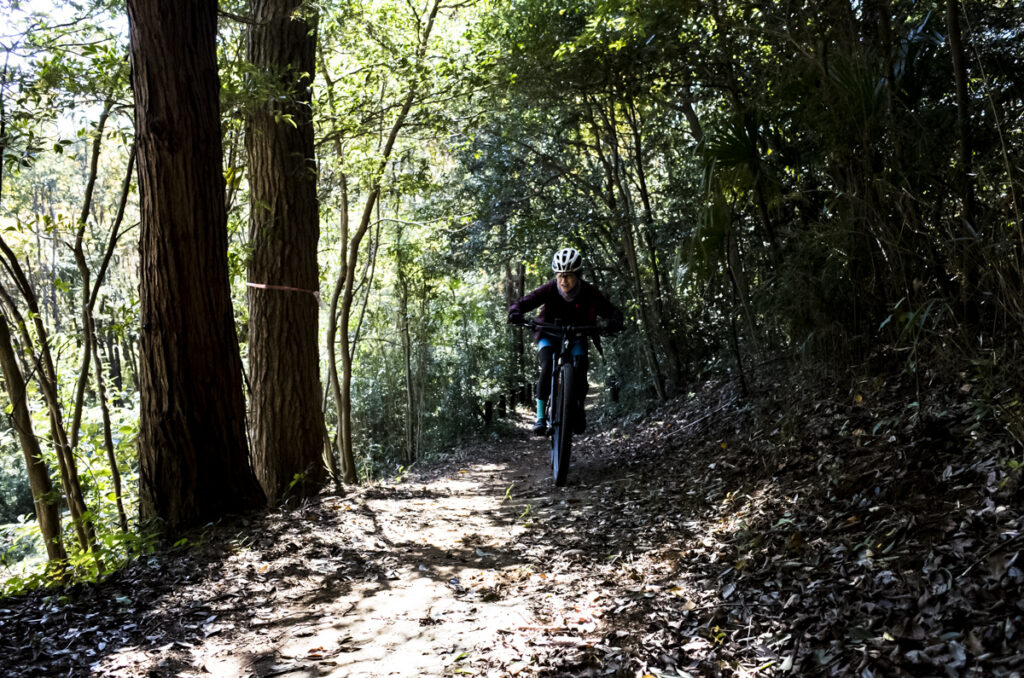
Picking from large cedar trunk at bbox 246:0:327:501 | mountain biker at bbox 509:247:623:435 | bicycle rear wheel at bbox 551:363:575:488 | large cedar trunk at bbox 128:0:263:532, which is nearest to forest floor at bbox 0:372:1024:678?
large cedar trunk at bbox 128:0:263:532

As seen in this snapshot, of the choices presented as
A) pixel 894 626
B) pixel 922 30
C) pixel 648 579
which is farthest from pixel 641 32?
pixel 894 626

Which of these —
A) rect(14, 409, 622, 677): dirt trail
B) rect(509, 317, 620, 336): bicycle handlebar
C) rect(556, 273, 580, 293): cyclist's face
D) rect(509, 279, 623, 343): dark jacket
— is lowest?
rect(14, 409, 622, 677): dirt trail

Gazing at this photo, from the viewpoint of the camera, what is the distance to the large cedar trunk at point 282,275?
628 centimetres

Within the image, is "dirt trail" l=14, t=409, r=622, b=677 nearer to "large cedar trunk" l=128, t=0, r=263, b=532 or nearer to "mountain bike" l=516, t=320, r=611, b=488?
"large cedar trunk" l=128, t=0, r=263, b=532

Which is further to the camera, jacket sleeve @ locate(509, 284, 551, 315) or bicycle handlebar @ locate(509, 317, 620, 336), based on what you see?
jacket sleeve @ locate(509, 284, 551, 315)

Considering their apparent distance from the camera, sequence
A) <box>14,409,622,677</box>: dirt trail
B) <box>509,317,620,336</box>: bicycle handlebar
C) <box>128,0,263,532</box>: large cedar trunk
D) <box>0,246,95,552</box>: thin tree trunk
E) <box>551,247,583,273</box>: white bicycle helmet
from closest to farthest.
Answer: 1. <box>14,409,622,677</box>: dirt trail
2. <box>128,0,263,532</box>: large cedar trunk
3. <box>0,246,95,552</box>: thin tree trunk
4. <box>509,317,620,336</box>: bicycle handlebar
5. <box>551,247,583,273</box>: white bicycle helmet

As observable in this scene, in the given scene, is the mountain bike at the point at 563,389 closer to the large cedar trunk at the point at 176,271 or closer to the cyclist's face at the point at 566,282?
the cyclist's face at the point at 566,282

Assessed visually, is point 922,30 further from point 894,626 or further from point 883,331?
point 894,626

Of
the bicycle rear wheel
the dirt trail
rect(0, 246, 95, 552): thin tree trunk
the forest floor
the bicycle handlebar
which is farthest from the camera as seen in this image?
the bicycle handlebar

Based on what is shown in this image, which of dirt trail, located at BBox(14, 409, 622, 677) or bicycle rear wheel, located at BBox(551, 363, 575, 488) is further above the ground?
bicycle rear wheel, located at BBox(551, 363, 575, 488)

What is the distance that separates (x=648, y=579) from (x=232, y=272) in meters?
4.86

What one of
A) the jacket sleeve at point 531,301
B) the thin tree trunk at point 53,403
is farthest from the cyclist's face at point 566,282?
the thin tree trunk at point 53,403

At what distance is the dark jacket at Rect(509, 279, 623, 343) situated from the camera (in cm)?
709

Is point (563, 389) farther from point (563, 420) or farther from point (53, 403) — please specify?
point (53, 403)
